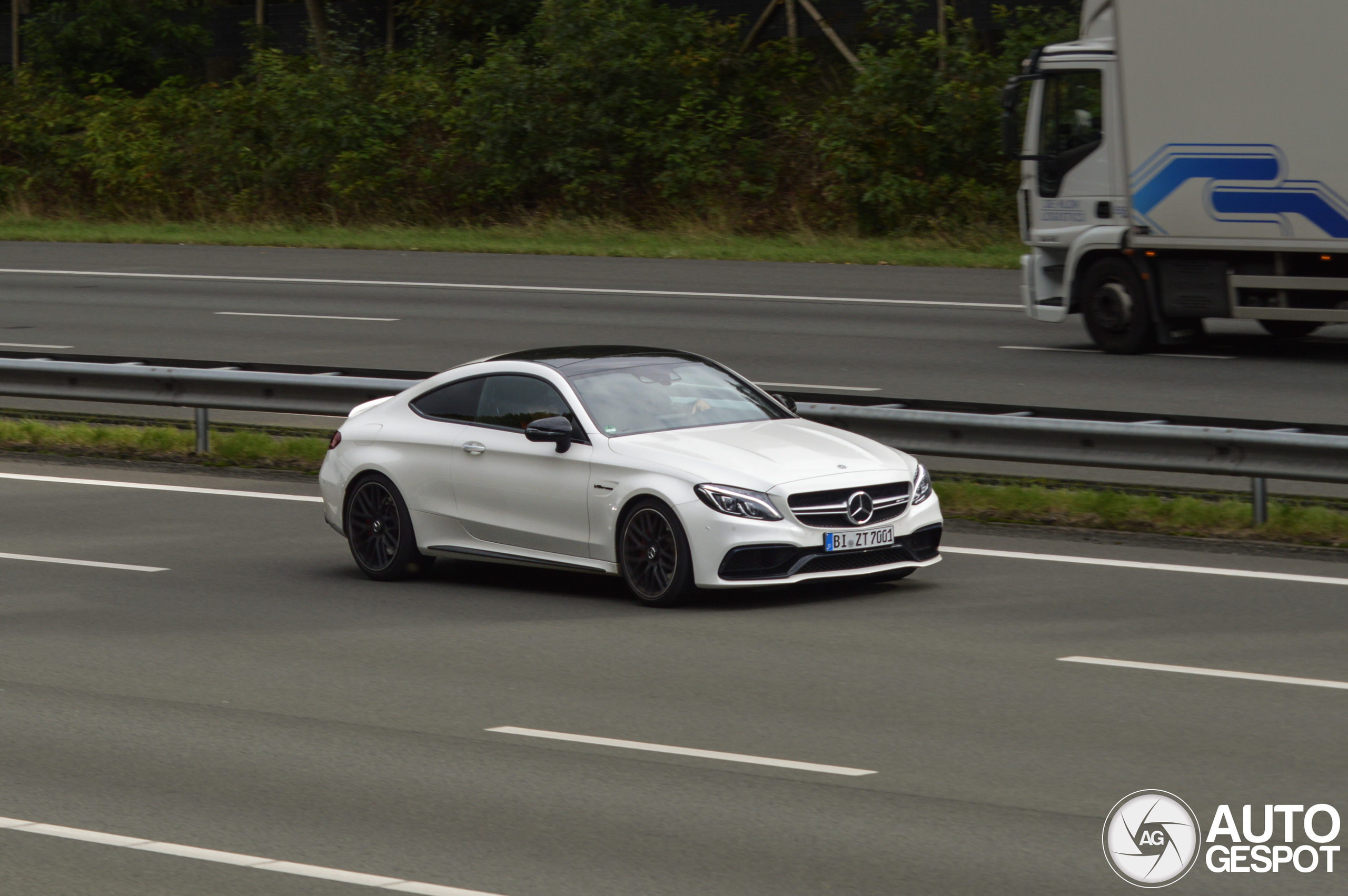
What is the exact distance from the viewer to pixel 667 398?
1137cm

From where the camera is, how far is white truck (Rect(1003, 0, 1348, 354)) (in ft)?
63.8

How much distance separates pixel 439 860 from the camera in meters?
6.40

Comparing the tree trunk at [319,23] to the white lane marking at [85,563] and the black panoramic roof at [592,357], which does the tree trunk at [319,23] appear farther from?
the black panoramic roof at [592,357]

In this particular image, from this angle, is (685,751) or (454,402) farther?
(454,402)

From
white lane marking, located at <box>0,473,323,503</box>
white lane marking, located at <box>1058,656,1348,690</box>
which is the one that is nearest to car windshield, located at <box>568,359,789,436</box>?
white lane marking, located at <box>1058,656,1348,690</box>

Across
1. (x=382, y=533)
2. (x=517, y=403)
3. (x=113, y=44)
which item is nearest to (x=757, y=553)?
(x=517, y=403)

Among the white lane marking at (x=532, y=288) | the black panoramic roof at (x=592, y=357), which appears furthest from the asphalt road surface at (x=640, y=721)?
the white lane marking at (x=532, y=288)

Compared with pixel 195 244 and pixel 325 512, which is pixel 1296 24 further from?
pixel 195 244

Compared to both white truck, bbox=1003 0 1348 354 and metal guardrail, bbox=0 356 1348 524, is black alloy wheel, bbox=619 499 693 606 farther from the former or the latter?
white truck, bbox=1003 0 1348 354

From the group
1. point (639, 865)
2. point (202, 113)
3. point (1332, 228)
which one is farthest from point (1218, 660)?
point (202, 113)

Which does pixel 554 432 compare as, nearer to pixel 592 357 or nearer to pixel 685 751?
pixel 592 357

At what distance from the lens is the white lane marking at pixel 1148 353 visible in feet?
67.5

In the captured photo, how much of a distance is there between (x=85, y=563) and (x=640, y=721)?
538cm

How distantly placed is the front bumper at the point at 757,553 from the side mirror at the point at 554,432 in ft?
3.09
